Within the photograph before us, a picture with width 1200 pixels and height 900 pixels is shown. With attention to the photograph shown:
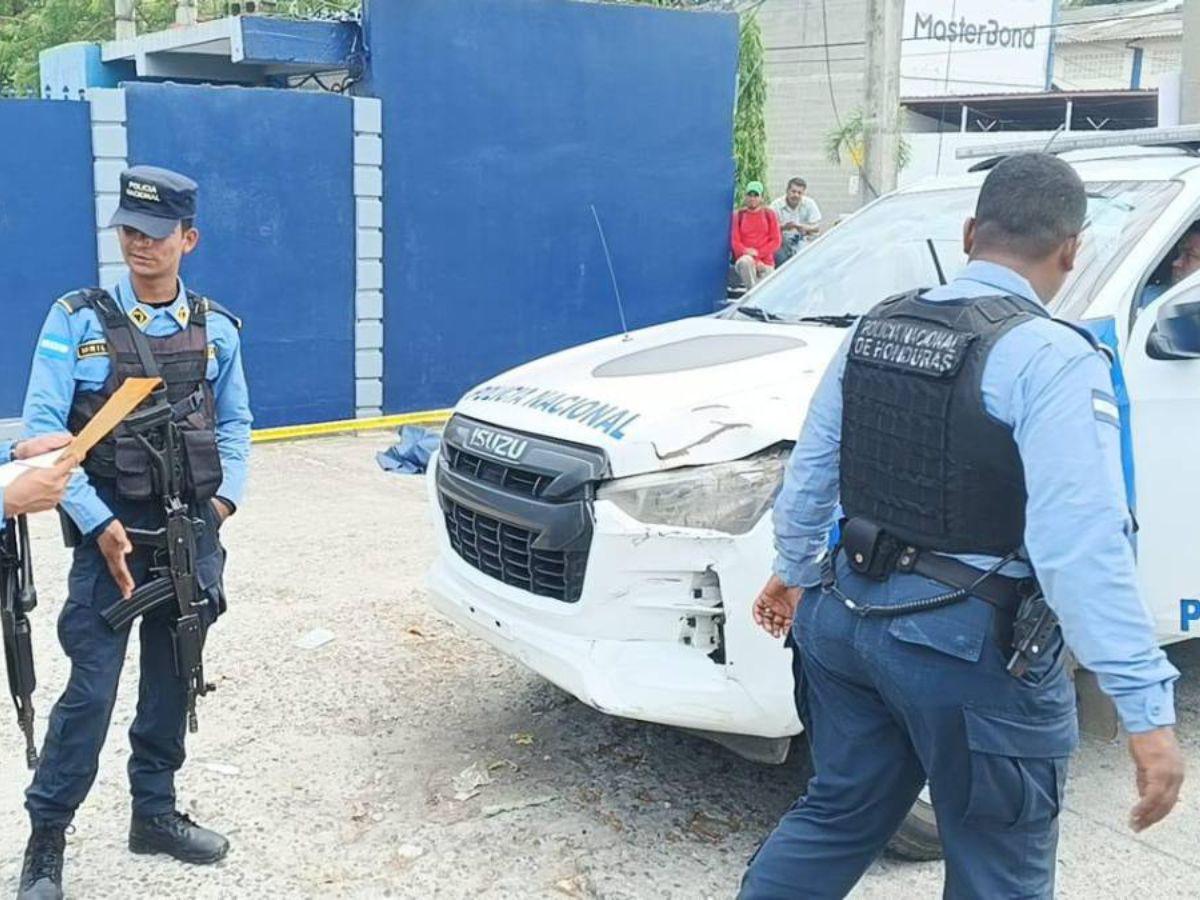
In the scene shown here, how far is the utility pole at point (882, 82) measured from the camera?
13.2 metres

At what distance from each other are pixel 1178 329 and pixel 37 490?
114 inches

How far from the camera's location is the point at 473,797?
3.86 metres

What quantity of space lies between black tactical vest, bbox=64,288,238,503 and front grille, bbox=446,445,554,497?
761mm

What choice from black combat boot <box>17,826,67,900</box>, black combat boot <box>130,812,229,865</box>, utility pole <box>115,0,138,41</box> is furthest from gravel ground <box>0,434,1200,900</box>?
utility pole <box>115,0,138,41</box>

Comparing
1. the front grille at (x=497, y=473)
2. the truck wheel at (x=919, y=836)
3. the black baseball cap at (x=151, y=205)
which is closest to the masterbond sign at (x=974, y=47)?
the front grille at (x=497, y=473)

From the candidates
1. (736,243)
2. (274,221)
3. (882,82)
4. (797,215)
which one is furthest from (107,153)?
(797,215)

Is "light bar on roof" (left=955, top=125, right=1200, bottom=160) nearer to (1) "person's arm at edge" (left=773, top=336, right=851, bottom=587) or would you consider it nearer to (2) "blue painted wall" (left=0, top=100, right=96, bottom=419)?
(1) "person's arm at edge" (left=773, top=336, right=851, bottom=587)

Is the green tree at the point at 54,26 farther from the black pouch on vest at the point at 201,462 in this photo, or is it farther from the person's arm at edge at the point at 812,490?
the person's arm at edge at the point at 812,490

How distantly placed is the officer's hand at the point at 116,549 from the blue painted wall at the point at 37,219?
20.0 feet

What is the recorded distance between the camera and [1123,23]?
1426 inches

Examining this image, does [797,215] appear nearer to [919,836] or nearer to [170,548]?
[919,836]

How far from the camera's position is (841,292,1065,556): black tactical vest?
2.22m

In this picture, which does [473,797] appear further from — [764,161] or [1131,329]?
[764,161]

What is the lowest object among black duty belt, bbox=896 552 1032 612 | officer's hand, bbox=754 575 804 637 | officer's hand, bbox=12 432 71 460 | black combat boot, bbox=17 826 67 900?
black combat boot, bbox=17 826 67 900
